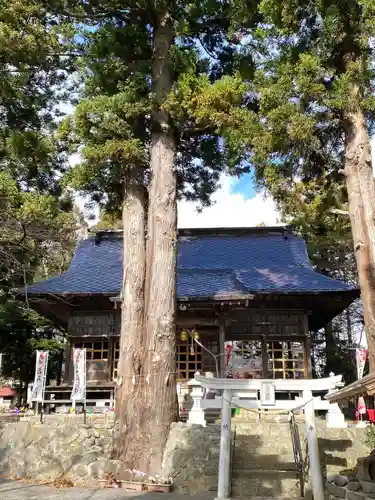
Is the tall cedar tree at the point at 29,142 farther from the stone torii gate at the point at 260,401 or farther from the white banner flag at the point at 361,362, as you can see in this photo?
the white banner flag at the point at 361,362

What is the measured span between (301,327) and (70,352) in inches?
260

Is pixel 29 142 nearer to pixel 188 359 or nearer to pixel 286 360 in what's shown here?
pixel 188 359

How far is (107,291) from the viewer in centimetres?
1187

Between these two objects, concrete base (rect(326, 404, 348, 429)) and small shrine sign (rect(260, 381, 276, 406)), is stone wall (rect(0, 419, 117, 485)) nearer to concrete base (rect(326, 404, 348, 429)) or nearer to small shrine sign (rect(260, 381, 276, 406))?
small shrine sign (rect(260, 381, 276, 406))

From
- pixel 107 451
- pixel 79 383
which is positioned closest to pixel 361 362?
pixel 79 383

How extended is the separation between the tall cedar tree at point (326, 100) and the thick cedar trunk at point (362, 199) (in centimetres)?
1

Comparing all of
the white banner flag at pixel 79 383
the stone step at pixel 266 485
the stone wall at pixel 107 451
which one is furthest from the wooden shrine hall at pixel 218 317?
the stone step at pixel 266 485

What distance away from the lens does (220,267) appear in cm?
1420

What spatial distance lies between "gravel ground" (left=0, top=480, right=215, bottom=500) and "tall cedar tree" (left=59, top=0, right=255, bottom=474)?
1.98ft

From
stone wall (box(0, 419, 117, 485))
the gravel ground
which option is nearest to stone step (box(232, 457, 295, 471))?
the gravel ground

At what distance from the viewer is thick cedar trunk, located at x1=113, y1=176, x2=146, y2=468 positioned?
6.95m

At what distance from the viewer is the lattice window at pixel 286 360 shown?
12.2 metres

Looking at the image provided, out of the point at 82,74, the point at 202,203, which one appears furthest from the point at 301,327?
the point at 82,74

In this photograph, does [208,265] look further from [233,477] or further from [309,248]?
[233,477]
